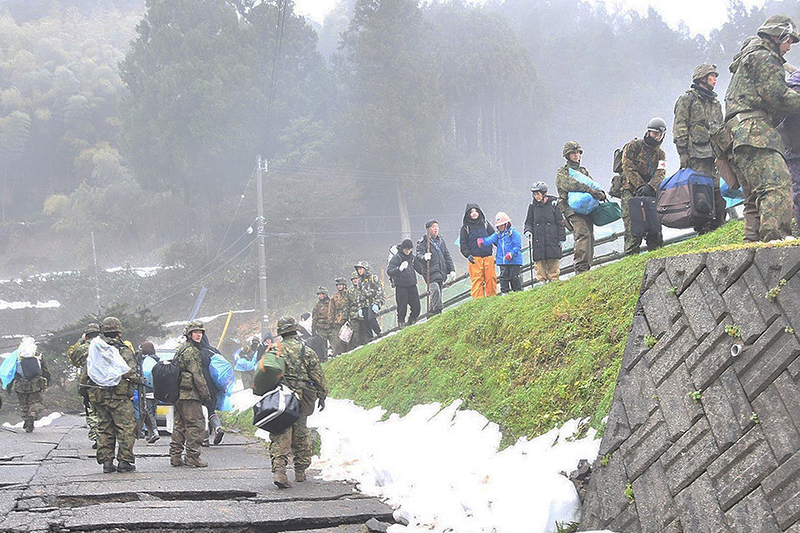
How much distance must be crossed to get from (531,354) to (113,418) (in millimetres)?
5169

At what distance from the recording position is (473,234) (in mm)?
13656

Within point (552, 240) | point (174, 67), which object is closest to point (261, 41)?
point (174, 67)

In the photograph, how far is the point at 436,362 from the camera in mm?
10984

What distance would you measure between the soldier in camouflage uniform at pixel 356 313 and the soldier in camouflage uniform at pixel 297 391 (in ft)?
27.4

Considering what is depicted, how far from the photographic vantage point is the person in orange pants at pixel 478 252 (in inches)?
537

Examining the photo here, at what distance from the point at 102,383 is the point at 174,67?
35601 mm

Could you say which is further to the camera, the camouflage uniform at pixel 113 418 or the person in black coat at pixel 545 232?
the person in black coat at pixel 545 232

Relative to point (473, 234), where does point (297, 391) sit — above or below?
below

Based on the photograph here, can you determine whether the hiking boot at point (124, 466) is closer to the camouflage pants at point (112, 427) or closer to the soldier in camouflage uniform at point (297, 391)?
the camouflage pants at point (112, 427)

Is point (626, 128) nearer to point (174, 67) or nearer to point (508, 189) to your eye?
point (508, 189)

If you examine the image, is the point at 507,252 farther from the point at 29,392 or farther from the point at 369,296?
the point at 29,392

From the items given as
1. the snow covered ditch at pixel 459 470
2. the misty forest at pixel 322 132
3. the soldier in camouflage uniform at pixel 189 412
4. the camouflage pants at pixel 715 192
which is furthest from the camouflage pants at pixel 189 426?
the misty forest at pixel 322 132

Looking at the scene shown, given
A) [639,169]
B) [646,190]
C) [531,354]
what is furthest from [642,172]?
[531,354]

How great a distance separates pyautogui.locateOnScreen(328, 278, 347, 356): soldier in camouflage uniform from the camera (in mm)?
17969
